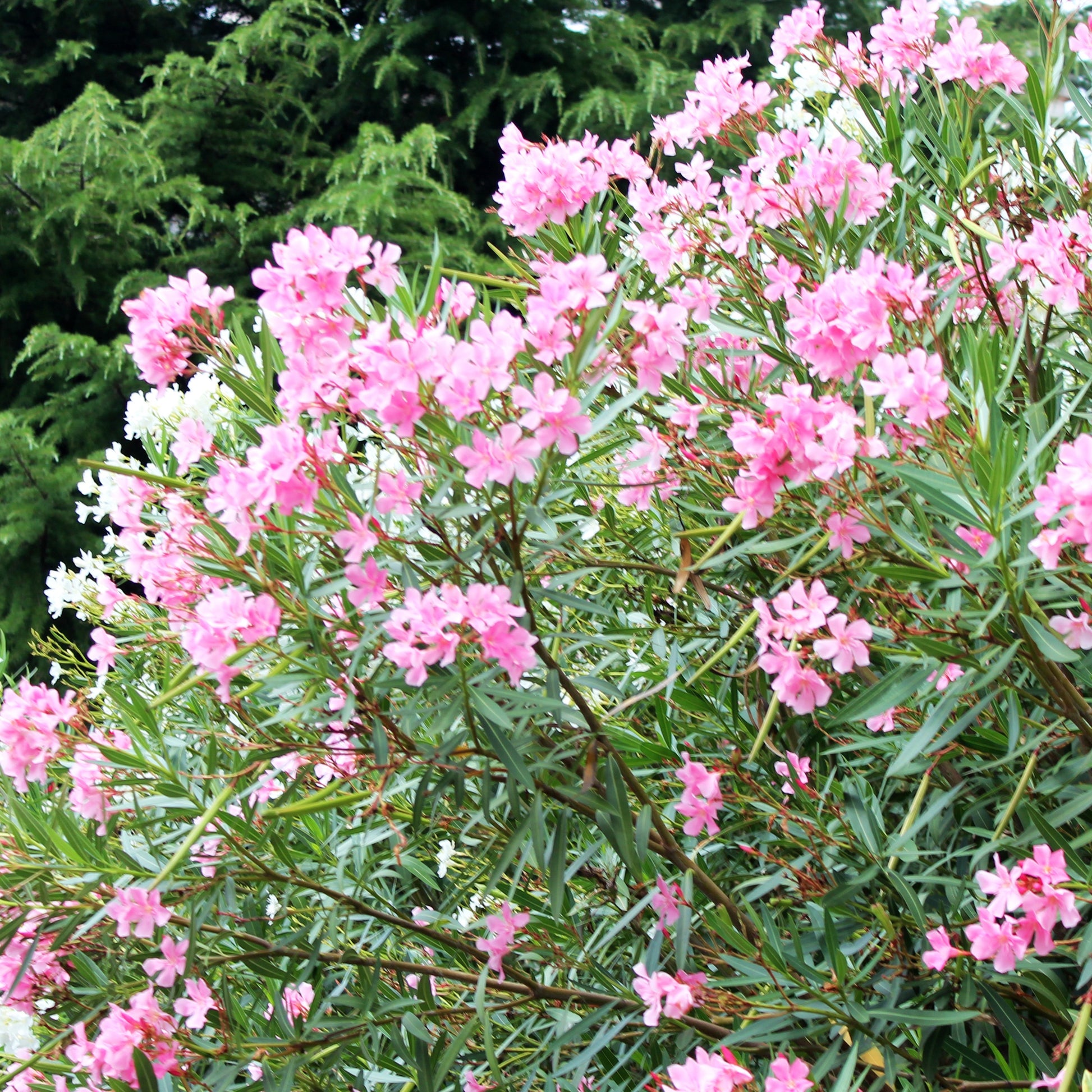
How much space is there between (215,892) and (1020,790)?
629 millimetres

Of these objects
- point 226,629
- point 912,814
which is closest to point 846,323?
point 912,814

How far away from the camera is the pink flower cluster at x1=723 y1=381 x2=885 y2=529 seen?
74 cm

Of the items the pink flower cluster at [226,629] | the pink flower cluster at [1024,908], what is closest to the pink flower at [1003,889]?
the pink flower cluster at [1024,908]

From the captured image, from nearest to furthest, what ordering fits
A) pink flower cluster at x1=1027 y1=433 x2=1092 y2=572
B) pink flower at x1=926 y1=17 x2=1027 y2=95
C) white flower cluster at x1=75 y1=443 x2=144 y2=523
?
1. pink flower cluster at x1=1027 y1=433 x2=1092 y2=572
2. pink flower at x1=926 y1=17 x2=1027 y2=95
3. white flower cluster at x1=75 y1=443 x2=144 y2=523

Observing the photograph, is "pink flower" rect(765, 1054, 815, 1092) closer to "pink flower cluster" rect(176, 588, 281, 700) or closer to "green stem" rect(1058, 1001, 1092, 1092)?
"green stem" rect(1058, 1001, 1092, 1092)

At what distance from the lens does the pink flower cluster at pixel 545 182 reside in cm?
98

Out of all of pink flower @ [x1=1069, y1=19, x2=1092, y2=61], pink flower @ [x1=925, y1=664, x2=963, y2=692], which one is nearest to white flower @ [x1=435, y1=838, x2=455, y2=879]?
pink flower @ [x1=925, y1=664, x2=963, y2=692]

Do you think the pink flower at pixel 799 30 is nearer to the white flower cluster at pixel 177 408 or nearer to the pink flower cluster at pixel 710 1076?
the white flower cluster at pixel 177 408

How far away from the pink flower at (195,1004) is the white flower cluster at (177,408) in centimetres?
69

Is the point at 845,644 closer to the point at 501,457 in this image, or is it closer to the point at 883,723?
the point at 883,723

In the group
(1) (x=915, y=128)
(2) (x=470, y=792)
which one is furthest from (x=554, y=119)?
(2) (x=470, y=792)

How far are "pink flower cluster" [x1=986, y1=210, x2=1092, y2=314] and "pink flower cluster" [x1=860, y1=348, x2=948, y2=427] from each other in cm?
22

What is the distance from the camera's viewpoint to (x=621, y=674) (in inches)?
49.1

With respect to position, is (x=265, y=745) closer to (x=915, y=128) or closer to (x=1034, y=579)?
(x=1034, y=579)
